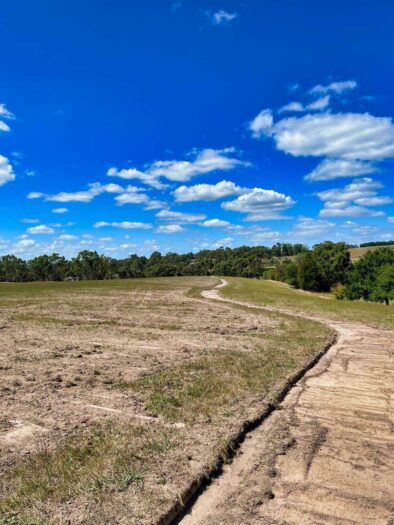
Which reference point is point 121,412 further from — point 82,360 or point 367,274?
point 367,274

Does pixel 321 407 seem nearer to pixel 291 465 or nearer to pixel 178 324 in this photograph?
pixel 291 465

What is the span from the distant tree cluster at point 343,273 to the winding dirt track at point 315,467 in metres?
50.7

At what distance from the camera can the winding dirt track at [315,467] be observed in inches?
167

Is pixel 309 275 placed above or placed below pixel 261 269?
below

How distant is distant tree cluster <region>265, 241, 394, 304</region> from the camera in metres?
55.9

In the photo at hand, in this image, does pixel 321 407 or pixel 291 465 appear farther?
pixel 321 407

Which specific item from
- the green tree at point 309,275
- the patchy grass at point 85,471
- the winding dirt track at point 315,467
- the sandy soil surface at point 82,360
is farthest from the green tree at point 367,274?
the patchy grass at point 85,471

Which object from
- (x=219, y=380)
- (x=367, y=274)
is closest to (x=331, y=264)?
(x=367, y=274)

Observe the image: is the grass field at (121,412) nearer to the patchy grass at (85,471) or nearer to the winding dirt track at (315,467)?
the patchy grass at (85,471)

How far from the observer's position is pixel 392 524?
4.04 metres

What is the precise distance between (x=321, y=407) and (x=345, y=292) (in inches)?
2411

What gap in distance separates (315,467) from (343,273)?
311ft

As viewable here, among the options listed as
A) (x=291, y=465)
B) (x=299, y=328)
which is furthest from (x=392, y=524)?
(x=299, y=328)

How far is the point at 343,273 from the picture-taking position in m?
93.9
